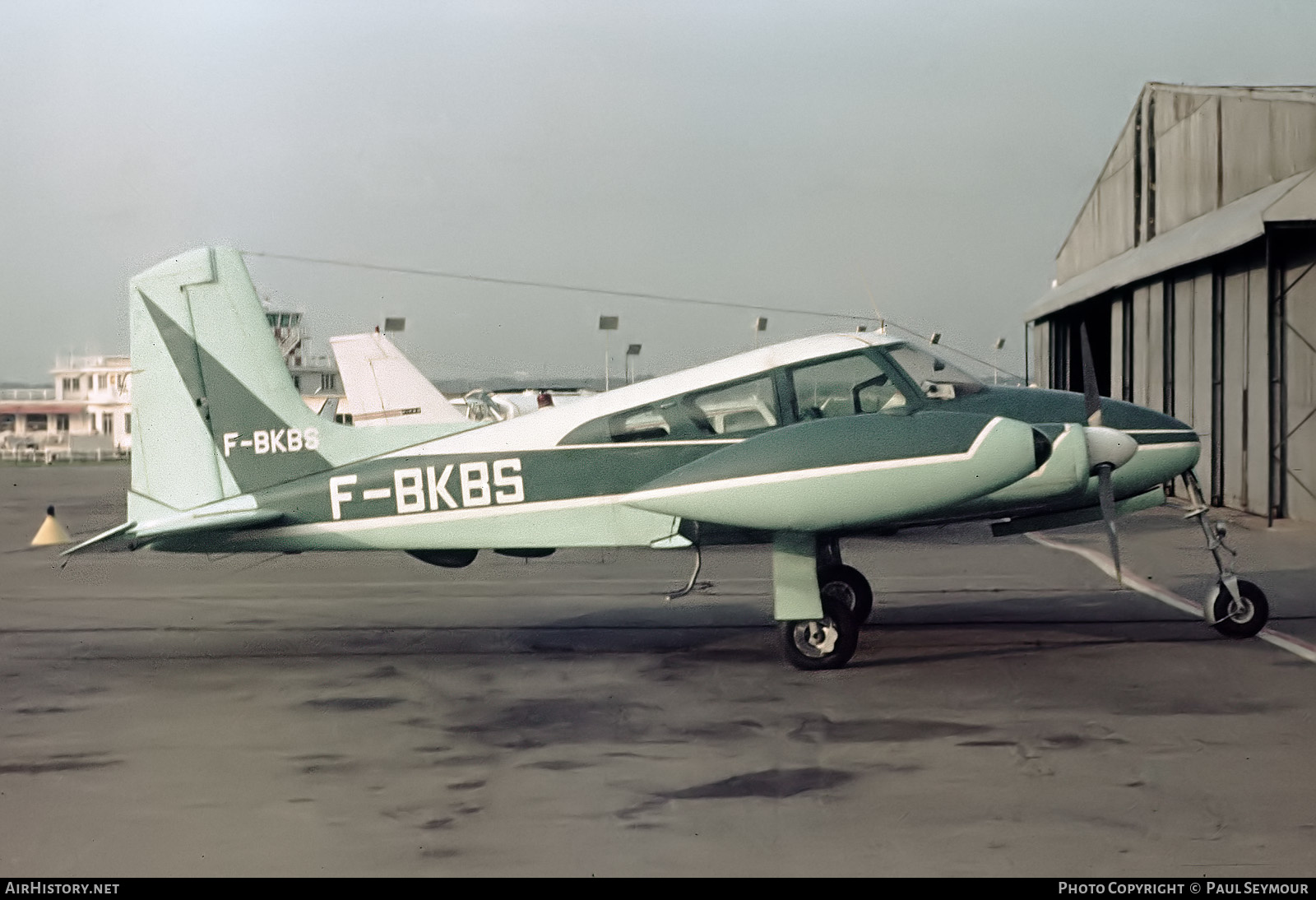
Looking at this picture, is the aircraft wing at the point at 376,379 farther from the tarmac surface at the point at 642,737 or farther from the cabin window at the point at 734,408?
the cabin window at the point at 734,408

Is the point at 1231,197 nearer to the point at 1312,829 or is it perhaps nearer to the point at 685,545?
the point at 685,545

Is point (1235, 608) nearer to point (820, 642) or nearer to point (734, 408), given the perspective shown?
point (820, 642)

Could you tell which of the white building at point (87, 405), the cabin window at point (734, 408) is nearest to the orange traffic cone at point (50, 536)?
the cabin window at point (734, 408)

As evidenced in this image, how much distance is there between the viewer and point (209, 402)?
456 inches

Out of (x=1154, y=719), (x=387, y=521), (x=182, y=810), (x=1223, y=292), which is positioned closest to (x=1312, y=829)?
(x=1154, y=719)

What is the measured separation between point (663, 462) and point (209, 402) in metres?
4.04

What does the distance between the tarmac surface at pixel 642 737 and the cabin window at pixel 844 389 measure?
1.99m

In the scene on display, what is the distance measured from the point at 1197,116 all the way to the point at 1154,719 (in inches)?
1006

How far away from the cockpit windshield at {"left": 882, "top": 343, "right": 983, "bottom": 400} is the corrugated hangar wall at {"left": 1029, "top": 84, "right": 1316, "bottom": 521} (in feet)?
44.2

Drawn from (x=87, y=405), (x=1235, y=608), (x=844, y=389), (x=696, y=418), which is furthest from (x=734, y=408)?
(x=87, y=405)

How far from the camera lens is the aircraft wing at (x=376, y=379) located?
31.2m

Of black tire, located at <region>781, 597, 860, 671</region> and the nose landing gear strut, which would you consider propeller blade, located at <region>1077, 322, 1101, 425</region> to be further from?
black tire, located at <region>781, 597, 860, 671</region>

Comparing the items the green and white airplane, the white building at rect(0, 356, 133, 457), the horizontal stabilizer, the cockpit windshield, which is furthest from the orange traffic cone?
the white building at rect(0, 356, 133, 457)

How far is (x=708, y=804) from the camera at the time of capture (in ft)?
21.6
